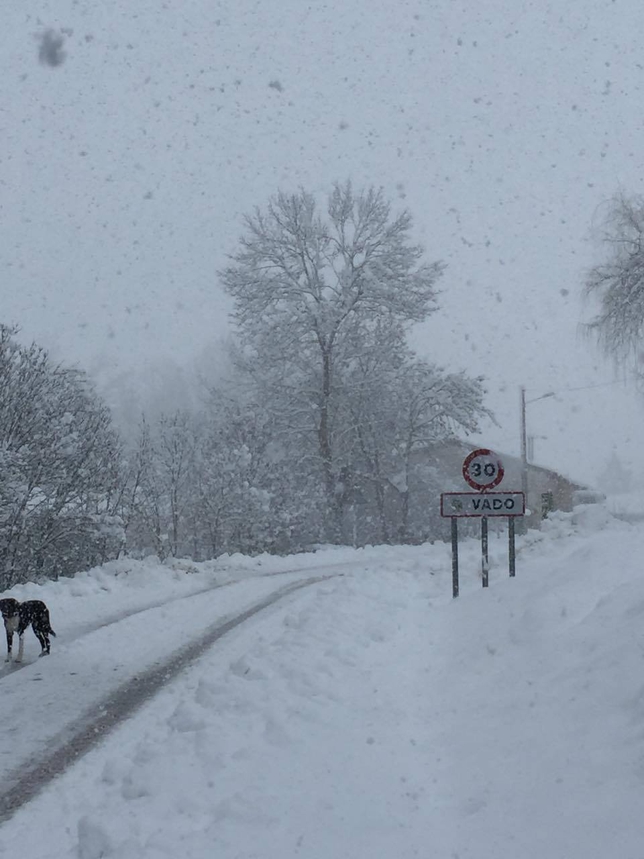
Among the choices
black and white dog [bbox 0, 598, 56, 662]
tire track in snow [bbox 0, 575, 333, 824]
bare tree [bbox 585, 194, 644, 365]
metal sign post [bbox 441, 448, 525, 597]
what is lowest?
tire track in snow [bbox 0, 575, 333, 824]

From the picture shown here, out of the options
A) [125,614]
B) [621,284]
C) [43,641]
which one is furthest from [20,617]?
[621,284]

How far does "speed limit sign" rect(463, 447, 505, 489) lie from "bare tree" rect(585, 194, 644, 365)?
1128cm

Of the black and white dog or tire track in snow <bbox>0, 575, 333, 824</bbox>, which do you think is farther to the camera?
the black and white dog

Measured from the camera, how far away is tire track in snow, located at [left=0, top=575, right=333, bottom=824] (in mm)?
5312

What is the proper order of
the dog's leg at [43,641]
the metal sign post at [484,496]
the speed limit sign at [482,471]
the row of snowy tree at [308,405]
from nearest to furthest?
the dog's leg at [43,641] < the metal sign post at [484,496] < the speed limit sign at [482,471] < the row of snowy tree at [308,405]

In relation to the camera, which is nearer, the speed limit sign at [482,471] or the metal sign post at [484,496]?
the metal sign post at [484,496]

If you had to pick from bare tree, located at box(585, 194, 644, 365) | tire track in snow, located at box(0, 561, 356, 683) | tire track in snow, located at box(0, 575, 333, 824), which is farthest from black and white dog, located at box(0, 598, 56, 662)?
bare tree, located at box(585, 194, 644, 365)

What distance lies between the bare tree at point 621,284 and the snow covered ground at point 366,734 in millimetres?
12362

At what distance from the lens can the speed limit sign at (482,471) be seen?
12.5 m

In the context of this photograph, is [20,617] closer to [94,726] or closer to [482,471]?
[94,726]

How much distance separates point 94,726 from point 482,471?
7.41 m

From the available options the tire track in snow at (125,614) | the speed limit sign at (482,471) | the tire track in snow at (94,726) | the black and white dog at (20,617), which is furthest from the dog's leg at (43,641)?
the speed limit sign at (482,471)

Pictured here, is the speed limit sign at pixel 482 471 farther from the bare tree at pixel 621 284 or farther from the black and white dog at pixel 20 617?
the bare tree at pixel 621 284

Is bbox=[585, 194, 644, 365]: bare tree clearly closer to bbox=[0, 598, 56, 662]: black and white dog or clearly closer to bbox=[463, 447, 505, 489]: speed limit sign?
bbox=[463, 447, 505, 489]: speed limit sign
